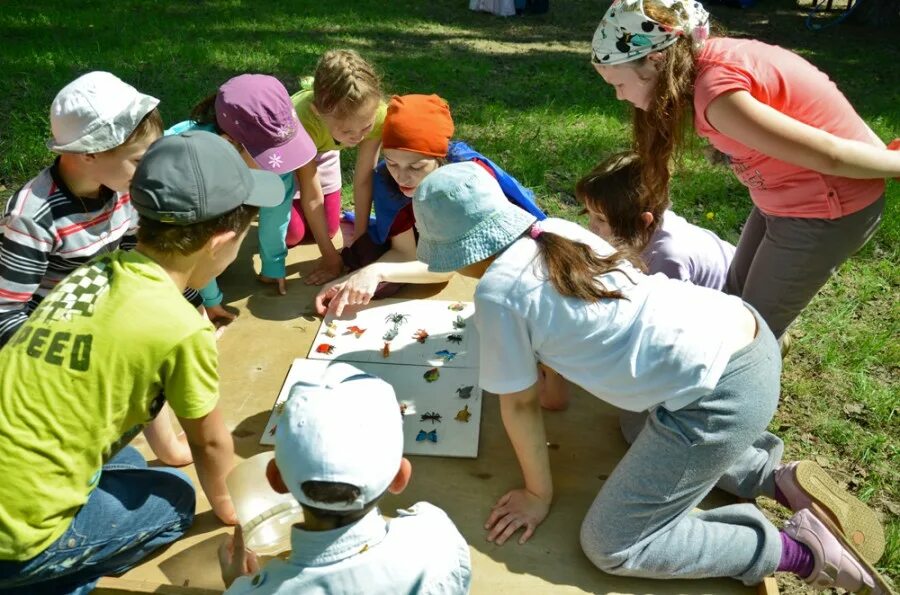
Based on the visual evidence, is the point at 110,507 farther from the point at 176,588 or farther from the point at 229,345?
the point at 229,345

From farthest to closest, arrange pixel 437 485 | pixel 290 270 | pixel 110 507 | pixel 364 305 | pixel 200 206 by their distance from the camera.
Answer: pixel 290 270
pixel 364 305
pixel 437 485
pixel 110 507
pixel 200 206

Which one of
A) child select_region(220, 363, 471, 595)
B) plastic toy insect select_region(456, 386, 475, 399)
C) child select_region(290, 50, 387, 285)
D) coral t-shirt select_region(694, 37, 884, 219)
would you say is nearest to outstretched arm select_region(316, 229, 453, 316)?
child select_region(290, 50, 387, 285)

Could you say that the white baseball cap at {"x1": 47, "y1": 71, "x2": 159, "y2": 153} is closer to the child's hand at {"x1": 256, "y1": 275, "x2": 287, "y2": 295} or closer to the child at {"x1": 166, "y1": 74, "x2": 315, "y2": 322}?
the child at {"x1": 166, "y1": 74, "x2": 315, "y2": 322}

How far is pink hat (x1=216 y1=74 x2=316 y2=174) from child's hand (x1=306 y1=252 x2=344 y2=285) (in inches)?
20.6

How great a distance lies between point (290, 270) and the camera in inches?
138

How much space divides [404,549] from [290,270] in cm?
215

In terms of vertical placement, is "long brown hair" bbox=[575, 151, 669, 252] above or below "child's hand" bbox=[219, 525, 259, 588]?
above

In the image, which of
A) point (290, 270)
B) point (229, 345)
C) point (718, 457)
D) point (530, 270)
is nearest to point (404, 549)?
point (530, 270)

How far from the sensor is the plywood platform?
211 centimetres

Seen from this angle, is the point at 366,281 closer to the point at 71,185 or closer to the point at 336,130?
the point at 336,130

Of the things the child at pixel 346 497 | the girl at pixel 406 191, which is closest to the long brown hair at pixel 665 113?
the girl at pixel 406 191

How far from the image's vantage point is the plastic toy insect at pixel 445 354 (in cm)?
287

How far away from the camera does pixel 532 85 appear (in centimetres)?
664

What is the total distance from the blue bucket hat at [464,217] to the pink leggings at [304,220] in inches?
62.3
